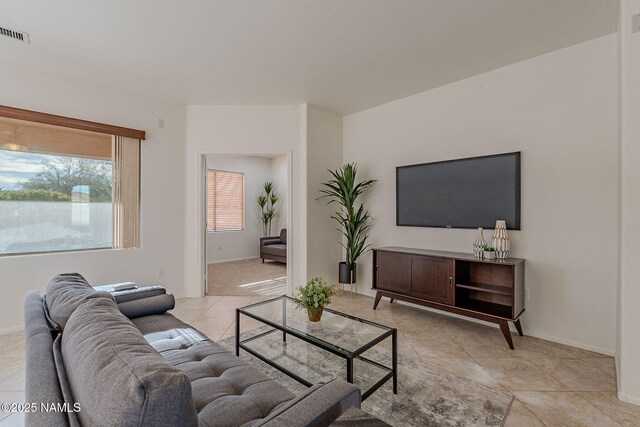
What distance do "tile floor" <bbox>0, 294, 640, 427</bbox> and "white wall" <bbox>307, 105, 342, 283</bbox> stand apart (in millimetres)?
963

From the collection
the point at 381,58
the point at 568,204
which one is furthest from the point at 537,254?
the point at 381,58

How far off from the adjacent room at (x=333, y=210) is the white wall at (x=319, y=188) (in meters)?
0.04

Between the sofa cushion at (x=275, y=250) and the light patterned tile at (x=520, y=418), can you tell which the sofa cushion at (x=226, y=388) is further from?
the sofa cushion at (x=275, y=250)

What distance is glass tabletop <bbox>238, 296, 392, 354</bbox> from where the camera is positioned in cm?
196

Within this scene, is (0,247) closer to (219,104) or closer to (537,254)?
(219,104)

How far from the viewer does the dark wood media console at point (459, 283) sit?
273 cm

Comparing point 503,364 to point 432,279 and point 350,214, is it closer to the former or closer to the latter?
point 432,279

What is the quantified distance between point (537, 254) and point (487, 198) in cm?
70

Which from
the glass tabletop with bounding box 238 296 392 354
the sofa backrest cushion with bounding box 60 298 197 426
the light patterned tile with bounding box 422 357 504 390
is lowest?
the light patterned tile with bounding box 422 357 504 390

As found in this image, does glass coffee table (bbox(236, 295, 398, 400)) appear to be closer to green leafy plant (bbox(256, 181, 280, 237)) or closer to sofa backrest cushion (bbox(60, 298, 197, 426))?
sofa backrest cushion (bbox(60, 298, 197, 426))

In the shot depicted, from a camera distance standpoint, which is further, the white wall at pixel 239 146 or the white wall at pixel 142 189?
the white wall at pixel 239 146

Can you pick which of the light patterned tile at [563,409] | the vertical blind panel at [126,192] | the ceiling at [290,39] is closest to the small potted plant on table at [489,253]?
the light patterned tile at [563,409]

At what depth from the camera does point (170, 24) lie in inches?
94.8

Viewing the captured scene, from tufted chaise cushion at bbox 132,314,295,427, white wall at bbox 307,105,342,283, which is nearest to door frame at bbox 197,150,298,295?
white wall at bbox 307,105,342,283
